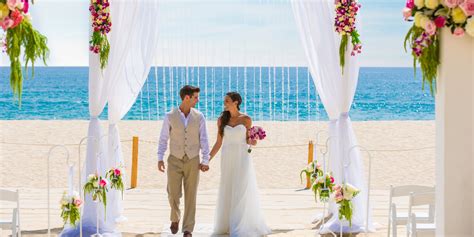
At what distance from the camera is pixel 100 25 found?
709 cm

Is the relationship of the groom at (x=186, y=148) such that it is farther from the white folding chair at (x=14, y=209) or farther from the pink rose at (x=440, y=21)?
the pink rose at (x=440, y=21)

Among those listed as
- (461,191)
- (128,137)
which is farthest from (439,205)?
(128,137)

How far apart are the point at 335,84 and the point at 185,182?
67.2 inches

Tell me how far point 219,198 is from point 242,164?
40cm

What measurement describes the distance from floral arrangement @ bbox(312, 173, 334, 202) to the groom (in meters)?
1.24

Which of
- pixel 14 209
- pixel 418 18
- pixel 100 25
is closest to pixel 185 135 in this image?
pixel 100 25

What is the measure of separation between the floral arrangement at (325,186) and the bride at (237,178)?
120 centimetres

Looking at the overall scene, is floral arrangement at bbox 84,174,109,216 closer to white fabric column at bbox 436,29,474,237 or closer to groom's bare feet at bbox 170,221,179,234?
groom's bare feet at bbox 170,221,179,234

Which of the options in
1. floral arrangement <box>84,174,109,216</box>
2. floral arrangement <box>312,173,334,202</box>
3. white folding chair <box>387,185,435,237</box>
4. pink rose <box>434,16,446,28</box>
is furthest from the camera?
floral arrangement <box>84,174,109,216</box>

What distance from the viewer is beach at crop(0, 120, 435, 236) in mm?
8531

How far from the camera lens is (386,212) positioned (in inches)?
337

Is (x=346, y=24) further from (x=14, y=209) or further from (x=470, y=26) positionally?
(x=14, y=209)


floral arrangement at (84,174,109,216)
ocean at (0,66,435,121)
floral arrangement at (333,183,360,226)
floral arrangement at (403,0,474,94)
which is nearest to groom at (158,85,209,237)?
floral arrangement at (84,174,109,216)

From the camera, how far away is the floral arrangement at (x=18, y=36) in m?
4.34
